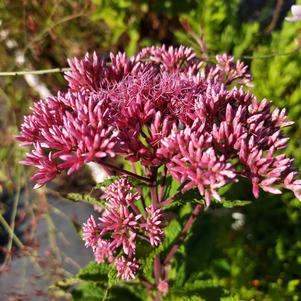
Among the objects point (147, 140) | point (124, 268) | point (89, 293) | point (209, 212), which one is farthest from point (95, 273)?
point (209, 212)

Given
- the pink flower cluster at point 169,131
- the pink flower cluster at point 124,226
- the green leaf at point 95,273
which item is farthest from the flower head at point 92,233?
the green leaf at point 95,273

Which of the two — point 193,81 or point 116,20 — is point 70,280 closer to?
point 193,81

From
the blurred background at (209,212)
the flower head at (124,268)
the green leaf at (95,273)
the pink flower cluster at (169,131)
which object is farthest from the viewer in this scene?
the blurred background at (209,212)

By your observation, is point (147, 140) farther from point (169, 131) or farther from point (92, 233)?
point (92, 233)

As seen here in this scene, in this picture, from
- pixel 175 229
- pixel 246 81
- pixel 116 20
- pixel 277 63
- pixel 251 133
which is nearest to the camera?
pixel 251 133

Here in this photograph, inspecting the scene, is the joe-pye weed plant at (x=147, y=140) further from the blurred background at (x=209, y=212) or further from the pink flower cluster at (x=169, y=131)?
the blurred background at (x=209, y=212)

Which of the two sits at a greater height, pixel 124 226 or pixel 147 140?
pixel 147 140

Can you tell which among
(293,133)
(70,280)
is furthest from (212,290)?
(293,133)
